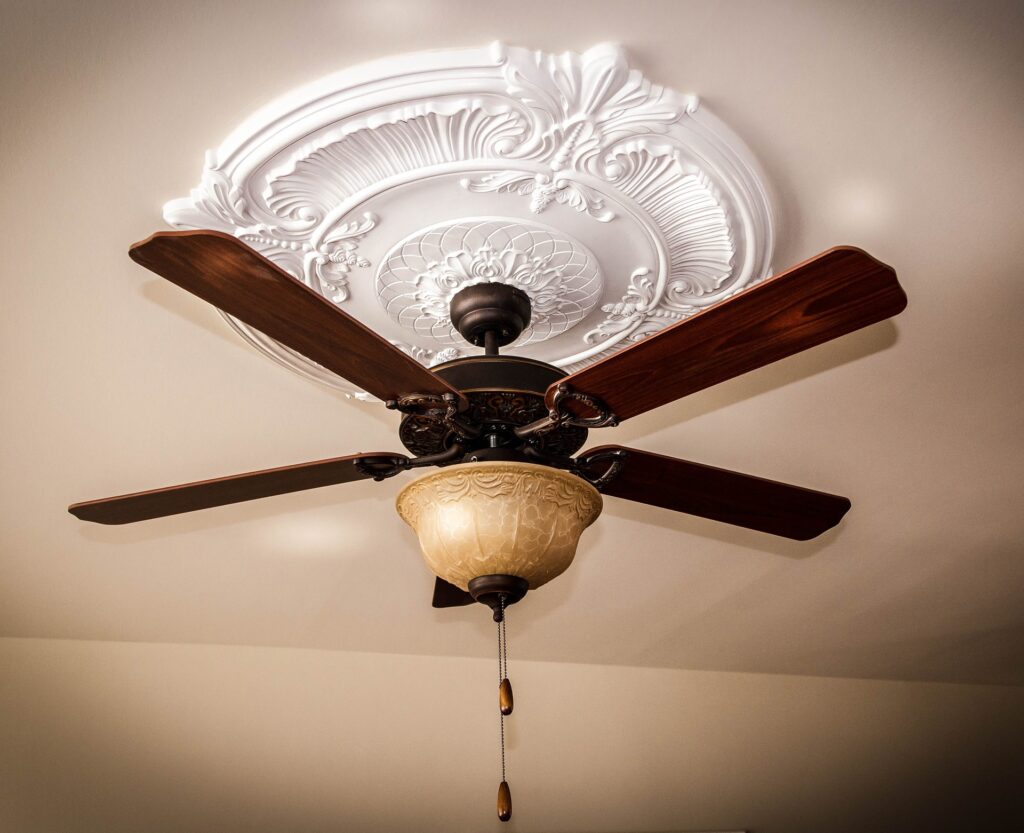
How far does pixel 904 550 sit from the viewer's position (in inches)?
101

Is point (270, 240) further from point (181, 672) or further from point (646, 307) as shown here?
point (181, 672)

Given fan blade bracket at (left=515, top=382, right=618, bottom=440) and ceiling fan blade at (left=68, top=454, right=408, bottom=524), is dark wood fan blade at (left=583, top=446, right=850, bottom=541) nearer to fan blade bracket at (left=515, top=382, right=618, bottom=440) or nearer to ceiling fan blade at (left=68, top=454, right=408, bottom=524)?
fan blade bracket at (left=515, top=382, right=618, bottom=440)

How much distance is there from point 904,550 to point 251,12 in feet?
7.45

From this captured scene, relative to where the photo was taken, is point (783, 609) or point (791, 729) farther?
point (791, 729)

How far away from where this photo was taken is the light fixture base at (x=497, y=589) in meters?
1.24

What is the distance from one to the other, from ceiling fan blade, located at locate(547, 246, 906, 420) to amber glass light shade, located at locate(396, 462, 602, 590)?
147mm

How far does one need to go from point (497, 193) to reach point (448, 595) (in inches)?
29.8

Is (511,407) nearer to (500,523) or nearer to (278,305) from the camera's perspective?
(500,523)

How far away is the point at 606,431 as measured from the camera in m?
1.98

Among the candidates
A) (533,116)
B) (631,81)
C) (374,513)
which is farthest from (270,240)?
(374,513)

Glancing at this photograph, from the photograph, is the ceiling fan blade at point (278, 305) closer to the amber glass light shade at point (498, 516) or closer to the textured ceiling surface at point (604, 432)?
the amber glass light shade at point (498, 516)

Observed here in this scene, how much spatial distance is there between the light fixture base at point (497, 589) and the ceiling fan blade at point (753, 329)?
0.28 metres

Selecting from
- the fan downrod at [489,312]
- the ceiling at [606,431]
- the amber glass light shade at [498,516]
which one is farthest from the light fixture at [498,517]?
the ceiling at [606,431]

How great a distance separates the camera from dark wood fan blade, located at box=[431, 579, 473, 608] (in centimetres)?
161
